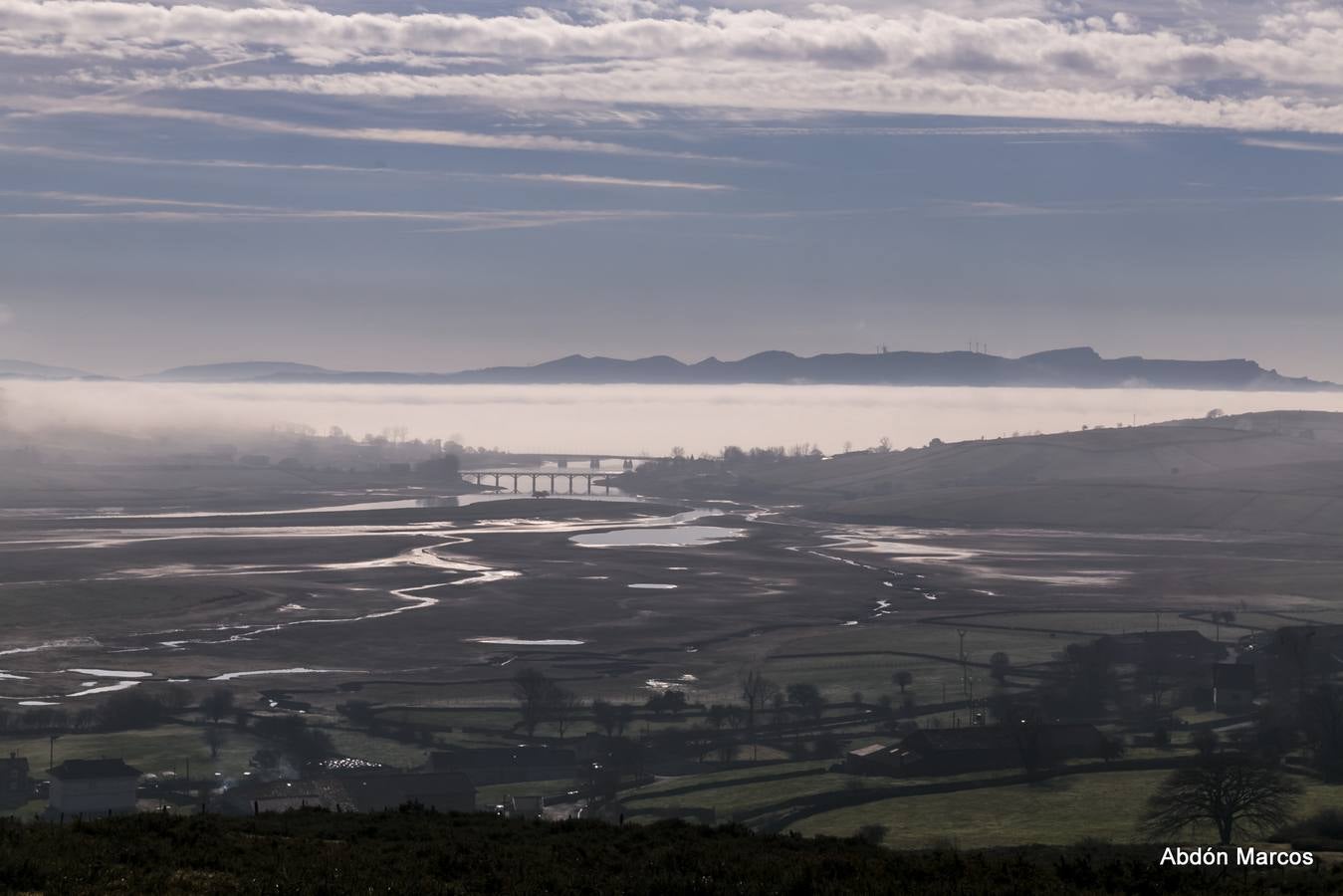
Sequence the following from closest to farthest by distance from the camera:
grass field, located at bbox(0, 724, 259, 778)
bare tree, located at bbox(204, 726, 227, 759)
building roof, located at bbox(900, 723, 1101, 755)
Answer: building roof, located at bbox(900, 723, 1101, 755) → grass field, located at bbox(0, 724, 259, 778) → bare tree, located at bbox(204, 726, 227, 759)

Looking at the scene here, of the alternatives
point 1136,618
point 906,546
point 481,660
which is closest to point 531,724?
point 481,660

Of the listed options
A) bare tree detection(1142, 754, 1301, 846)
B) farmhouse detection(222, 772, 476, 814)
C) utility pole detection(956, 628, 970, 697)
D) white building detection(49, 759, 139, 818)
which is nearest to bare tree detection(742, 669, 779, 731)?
utility pole detection(956, 628, 970, 697)

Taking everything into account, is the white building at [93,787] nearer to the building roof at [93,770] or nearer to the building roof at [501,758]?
the building roof at [93,770]

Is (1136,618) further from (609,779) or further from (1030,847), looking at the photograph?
(1030,847)

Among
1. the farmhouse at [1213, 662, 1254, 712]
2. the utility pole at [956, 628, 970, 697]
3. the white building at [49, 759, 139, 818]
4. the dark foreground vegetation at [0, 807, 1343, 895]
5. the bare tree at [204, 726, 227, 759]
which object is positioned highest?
the dark foreground vegetation at [0, 807, 1343, 895]

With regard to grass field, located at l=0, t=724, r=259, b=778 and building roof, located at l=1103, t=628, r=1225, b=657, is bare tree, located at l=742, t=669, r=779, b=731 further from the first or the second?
building roof, located at l=1103, t=628, r=1225, b=657

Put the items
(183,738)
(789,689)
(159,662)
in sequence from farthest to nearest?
(159,662) → (789,689) → (183,738)
